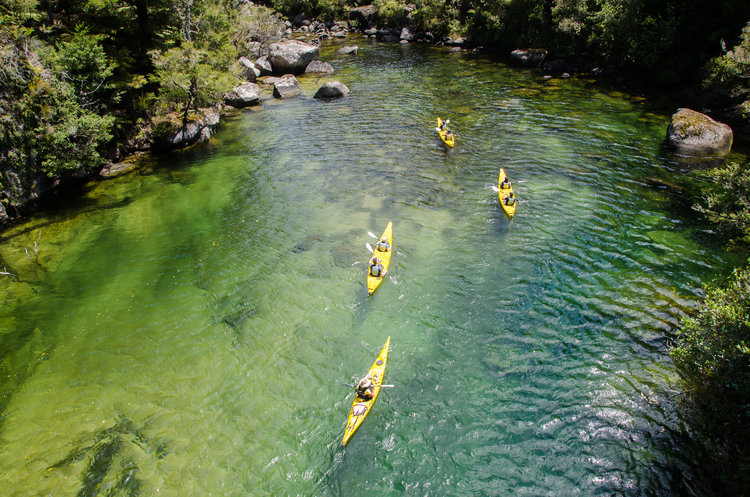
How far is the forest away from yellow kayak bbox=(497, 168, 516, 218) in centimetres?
695

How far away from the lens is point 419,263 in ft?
50.0

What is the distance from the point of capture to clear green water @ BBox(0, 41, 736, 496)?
9.29 m

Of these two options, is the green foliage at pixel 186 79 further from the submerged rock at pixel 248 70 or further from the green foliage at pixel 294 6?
the green foliage at pixel 294 6

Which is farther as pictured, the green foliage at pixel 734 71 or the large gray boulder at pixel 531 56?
the large gray boulder at pixel 531 56

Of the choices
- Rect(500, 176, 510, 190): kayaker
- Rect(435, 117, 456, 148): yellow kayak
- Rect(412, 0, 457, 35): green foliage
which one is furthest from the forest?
Rect(412, 0, 457, 35): green foliage

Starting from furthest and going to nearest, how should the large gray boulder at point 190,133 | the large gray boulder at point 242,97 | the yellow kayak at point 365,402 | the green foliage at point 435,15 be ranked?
the green foliage at point 435,15
the large gray boulder at point 242,97
the large gray boulder at point 190,133
the yellow kayak at point 365,402

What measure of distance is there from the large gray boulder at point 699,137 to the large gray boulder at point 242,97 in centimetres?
3220

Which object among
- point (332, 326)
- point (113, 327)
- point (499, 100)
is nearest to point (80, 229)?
point (113, 327)

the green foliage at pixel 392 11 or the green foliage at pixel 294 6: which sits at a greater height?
the green foliage at pixel 294 6

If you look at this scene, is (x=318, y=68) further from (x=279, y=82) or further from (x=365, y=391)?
(x=365, y=391)

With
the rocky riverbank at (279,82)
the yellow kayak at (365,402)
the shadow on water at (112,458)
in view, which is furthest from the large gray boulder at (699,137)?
the shadow on water at (112,458)

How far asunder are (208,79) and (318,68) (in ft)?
59.9

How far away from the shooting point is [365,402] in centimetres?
1040

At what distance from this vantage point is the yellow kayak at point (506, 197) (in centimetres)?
1741
